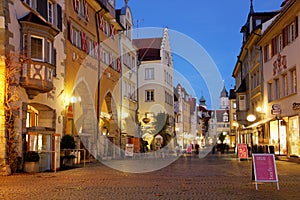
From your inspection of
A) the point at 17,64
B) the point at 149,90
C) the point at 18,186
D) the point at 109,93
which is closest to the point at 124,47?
the point at 109,93

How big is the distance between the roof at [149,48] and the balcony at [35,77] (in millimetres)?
46675

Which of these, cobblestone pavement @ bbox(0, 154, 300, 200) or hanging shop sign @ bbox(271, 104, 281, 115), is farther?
hanging shop sign @ bbox(271, 104, 281, 115)

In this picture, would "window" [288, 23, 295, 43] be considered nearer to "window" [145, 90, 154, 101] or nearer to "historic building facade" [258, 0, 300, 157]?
"historic building facade" [258, 0, 300, 157]

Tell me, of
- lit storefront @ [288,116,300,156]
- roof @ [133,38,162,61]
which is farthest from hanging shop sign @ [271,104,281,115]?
roof @ [133,38,162,61]

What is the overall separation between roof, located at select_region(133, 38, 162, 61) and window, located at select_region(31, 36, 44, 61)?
4646cm

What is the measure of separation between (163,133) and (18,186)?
131 feet

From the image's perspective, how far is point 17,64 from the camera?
65.2ft

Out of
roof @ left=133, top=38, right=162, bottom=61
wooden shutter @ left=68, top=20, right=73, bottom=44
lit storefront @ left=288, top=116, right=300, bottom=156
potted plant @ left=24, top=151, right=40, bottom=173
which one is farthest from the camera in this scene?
roof @ left=133, top=38, right=162, bottom=61

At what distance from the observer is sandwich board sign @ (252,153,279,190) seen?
13.5 m

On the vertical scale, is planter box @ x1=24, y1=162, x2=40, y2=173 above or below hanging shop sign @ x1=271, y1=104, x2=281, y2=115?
below

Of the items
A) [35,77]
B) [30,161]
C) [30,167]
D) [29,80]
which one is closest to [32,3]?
[35,77]

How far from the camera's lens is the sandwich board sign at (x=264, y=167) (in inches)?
531

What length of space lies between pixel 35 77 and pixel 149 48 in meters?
51.1

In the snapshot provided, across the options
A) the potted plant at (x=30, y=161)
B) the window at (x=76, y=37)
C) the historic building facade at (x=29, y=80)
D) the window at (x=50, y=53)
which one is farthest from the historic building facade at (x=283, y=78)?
the potted plant at (x=30, y=161)
